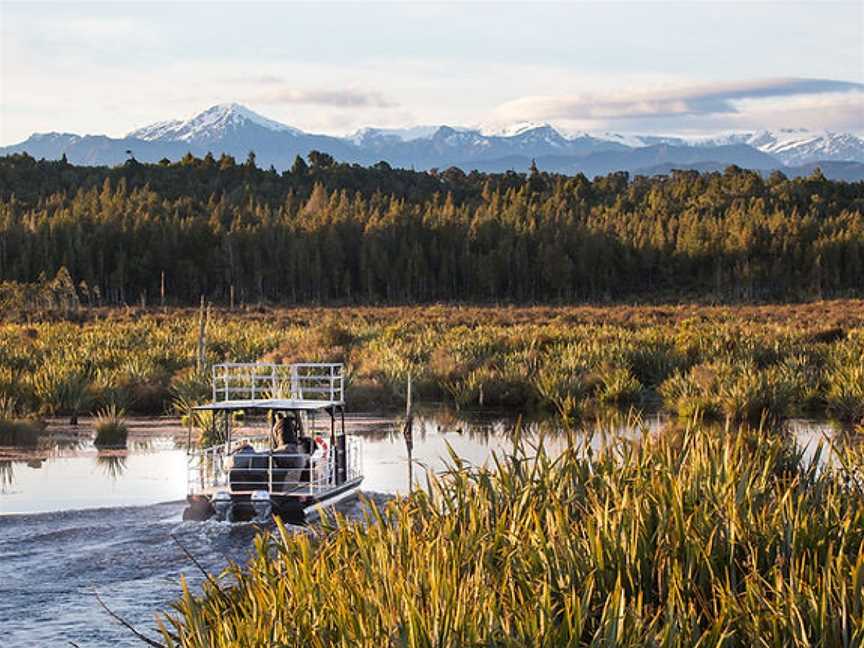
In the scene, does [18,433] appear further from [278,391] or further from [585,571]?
[585,571]

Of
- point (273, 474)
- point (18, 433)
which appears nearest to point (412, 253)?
point (18, 433)

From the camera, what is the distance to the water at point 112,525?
12531 millimetres

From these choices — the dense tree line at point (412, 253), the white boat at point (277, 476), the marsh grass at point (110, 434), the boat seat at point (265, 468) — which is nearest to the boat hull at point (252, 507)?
the white boat at point (277, 476)

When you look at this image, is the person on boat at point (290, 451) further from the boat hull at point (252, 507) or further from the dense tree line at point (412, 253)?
the dense tree line at point (412, 253)

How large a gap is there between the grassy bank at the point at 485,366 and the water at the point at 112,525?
8.88 ft

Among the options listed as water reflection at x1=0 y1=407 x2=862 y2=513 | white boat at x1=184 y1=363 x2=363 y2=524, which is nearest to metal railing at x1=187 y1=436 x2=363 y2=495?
white boat at x1=184 y1=363 x2=363 y2=524

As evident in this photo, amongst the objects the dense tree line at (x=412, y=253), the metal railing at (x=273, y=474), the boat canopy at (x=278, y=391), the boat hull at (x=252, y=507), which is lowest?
the boat hull at (x=252, y=507)

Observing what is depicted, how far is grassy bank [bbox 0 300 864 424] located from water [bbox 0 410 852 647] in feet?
8.88

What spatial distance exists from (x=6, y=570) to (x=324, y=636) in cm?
797

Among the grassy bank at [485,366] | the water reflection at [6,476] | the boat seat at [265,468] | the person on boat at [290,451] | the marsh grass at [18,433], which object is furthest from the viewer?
the grassy bank at [485,366]

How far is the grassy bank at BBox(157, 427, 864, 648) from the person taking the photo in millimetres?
7336

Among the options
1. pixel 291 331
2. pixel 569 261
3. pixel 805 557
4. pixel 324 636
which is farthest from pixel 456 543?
pixel 569 261

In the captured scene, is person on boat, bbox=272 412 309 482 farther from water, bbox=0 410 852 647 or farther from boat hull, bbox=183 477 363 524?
water, bbox=0 410 852 647

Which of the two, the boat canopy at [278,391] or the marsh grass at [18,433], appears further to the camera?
the marsh grass at [18,433]
